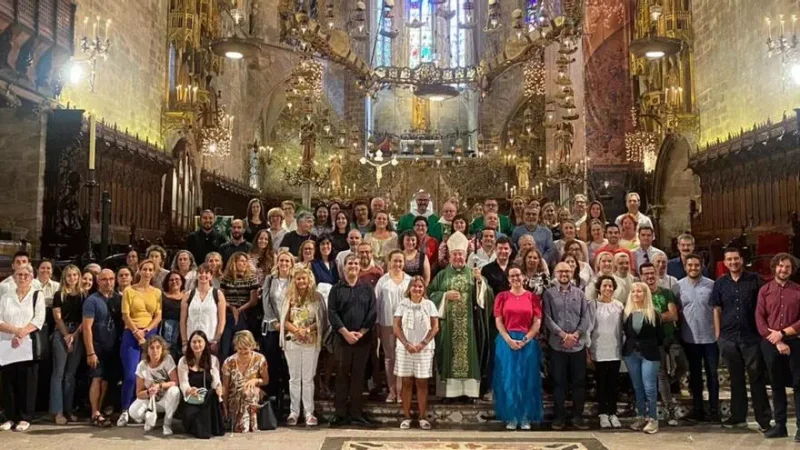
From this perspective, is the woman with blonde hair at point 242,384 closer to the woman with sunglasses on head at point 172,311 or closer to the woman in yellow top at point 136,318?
the woman with sunglasses on head at point 172,311

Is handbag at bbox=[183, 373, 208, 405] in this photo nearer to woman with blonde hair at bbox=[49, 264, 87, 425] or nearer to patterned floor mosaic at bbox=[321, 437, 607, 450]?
patterned floor mosaic at bbox=[321, 437, 607, 450]

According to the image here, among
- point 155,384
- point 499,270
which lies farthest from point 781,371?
point 155,384

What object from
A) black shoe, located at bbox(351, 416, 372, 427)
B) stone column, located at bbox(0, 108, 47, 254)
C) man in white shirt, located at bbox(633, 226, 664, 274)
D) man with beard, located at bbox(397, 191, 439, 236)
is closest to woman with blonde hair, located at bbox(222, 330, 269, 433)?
black shoe, located at bbox(351, 416, 372, 427)

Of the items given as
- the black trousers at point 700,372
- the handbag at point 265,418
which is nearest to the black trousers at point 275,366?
the handbag at point 265,418

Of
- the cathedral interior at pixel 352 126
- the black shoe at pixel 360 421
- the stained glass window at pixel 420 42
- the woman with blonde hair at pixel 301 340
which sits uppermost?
the stained glass window at pixel 420 42

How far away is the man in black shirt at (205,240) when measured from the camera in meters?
8.75

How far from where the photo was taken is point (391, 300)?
704 cm

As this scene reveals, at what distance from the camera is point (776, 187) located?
12305 mm

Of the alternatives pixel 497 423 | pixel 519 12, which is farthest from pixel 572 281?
pixel 519 12

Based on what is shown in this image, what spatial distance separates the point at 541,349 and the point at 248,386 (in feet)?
9.39

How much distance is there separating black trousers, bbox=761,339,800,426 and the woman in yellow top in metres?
5.70

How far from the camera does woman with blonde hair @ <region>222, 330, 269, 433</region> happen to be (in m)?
6.54

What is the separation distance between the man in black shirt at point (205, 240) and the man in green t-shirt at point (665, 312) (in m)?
4.97

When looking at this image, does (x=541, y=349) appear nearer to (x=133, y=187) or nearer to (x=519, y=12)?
(x=519, y=12)
